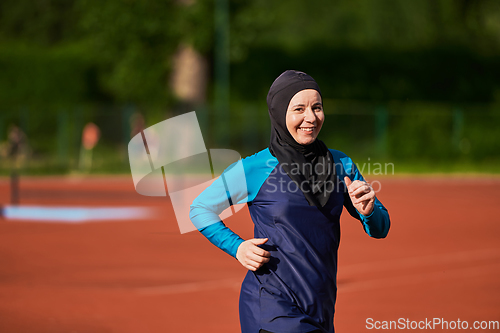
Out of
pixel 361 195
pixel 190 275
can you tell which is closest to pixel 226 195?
pixel 361 195

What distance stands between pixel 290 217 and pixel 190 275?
5.39 m

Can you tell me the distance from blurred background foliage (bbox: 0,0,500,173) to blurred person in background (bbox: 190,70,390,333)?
22.3m

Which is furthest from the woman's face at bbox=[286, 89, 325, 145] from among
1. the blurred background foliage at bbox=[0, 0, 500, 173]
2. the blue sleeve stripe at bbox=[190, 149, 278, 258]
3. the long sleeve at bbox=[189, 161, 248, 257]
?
the blurred background foliage at bbox=[0, 0, 500, 173]

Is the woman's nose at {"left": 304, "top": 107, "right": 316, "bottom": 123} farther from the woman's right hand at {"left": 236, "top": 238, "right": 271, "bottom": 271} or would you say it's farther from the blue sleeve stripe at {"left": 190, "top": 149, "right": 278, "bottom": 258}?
the woman's right hand at {"left": 236, "top": 238, "right": 271, "bottom": 271}

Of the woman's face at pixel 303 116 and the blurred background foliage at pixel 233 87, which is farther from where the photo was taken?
the blurred background foliage at pixel 233 87

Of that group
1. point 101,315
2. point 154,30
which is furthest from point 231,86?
point 101,315

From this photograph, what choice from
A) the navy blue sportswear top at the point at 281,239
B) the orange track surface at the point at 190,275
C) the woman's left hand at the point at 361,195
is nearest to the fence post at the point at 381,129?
the orange track surface at the point at 190,275

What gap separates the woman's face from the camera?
2844 mm

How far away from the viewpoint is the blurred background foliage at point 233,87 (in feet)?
90.0

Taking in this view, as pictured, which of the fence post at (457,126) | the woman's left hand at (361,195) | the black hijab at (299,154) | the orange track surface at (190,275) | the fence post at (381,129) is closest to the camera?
the woman's left hand at (361,195)

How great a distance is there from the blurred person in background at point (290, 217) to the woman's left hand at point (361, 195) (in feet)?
0.03

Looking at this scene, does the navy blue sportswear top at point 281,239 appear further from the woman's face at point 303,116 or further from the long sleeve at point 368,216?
the woman's face at point 303,116

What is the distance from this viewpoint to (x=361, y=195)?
108 inches

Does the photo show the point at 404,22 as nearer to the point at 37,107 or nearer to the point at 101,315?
the point at 37,107
